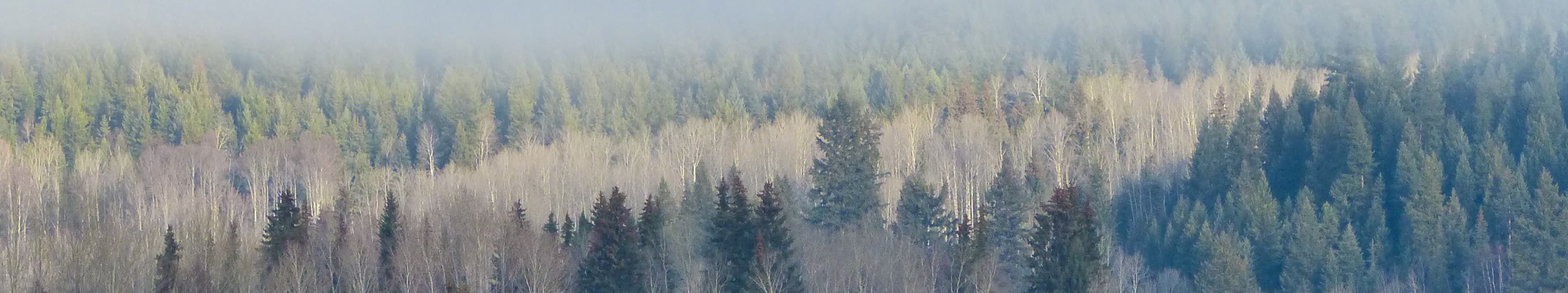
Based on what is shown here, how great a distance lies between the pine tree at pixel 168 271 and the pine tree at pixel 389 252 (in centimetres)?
656

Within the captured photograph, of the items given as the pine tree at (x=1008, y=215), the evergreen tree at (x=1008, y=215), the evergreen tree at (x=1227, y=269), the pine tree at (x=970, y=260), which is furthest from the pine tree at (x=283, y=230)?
the evergreen tree at (x=1227, y=269)

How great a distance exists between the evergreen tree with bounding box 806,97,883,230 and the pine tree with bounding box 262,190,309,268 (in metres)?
22.7

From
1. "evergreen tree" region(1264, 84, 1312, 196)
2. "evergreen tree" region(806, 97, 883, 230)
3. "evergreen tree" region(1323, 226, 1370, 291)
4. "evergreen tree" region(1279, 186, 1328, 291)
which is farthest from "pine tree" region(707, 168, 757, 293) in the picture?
"evergreen tree" region(1264, 84, 1312, 196)

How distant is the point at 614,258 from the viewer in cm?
4588

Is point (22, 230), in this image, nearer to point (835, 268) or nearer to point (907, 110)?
point (835, 268)

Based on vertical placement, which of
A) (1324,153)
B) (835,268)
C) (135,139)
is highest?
(135,139)

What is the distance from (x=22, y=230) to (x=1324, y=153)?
6168cm

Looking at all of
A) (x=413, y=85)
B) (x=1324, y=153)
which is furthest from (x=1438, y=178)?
(x=413, y=85)

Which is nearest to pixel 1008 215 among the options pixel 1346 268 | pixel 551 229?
pixel 1346 268

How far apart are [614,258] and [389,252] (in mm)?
8329

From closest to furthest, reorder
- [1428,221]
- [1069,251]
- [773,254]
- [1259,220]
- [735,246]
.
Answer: [1069,251] < [773,254] < [735,246] < [1428,221] < [1259,220]

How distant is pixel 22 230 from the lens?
208 ft

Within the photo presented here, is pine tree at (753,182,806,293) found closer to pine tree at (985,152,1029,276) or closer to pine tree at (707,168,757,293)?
pine tree at (707,168,757,293)

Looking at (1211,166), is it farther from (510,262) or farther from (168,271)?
(168,271)
